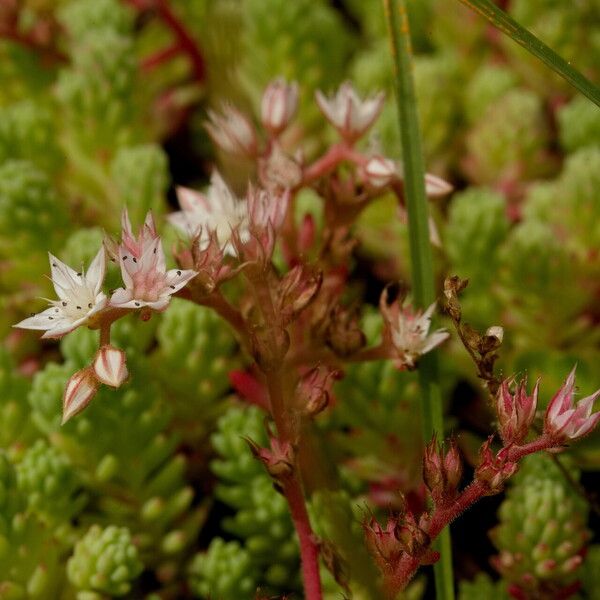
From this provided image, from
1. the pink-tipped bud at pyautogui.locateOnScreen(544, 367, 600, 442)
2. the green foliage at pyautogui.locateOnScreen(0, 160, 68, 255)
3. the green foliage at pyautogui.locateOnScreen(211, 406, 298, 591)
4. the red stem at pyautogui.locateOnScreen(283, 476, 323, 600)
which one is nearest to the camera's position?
the pink-tipped bud at pyautogui.locateOnScreen(544, 367, 600, 442)

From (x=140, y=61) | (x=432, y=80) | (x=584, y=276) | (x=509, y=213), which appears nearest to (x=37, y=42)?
(x=140, y=61)

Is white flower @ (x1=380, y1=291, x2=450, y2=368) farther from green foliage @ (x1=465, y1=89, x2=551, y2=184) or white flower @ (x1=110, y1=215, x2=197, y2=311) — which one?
green foliage @ (x1=465, y1=89, x2=551, y2=184)

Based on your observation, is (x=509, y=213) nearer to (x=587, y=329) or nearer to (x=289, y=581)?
(x=587, y=329)

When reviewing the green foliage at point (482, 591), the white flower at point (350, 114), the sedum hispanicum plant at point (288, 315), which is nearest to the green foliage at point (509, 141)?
the sedum hispanicum plant at point (288, 315)

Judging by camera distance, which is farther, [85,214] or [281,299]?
[85,214]

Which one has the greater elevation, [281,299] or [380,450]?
[281,299]

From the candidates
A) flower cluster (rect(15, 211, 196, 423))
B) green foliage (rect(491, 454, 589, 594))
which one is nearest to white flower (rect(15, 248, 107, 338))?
flower cluster (rect(15, 211, 196, 423))

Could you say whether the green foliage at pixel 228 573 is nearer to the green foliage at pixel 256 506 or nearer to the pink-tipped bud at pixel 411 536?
the green foliage at pixel 256 506

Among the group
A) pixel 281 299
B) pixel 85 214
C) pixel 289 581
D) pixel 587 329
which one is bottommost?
pixel 289 581

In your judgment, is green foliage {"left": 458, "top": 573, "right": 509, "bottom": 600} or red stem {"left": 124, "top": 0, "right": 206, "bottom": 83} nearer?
green foliage {"left": 458, "top": 573, "right": 509, "bottom": 600}
